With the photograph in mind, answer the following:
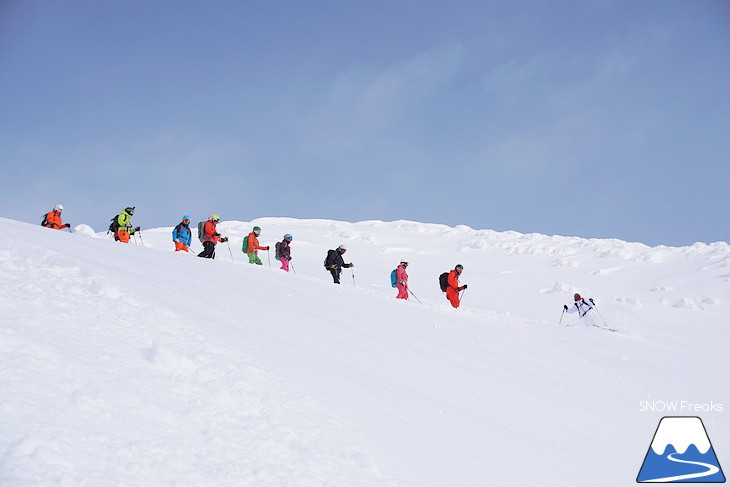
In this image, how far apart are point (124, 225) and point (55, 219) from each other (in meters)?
2.00

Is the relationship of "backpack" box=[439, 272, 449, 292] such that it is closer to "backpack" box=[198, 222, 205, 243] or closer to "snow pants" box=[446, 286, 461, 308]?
"snow pants" box=[446, 286, 461, 308]

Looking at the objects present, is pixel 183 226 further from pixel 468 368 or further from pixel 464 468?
pixel 464 468

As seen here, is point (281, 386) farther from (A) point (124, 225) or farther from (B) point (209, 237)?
(A) point (124, 225)

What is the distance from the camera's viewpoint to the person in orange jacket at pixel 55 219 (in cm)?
1347

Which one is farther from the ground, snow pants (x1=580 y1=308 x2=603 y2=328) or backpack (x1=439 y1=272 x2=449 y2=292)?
backpack (x1=439 y1=272 x2=449 y2=292)

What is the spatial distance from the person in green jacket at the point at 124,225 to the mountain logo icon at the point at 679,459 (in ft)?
44.2

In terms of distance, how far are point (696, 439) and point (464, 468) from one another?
15.7 ft

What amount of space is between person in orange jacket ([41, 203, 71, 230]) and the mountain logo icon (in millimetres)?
14983

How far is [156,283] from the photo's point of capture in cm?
640

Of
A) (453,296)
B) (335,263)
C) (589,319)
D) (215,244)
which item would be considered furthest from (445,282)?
(215,244)

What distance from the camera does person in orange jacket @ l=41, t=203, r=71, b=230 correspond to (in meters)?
13.5

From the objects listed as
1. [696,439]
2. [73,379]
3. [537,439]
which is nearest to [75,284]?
[73,379]

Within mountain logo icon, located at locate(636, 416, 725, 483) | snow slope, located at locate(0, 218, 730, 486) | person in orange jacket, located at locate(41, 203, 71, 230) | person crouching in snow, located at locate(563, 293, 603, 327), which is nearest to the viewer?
snow slope, located at locate(0, 218, 730, 486)

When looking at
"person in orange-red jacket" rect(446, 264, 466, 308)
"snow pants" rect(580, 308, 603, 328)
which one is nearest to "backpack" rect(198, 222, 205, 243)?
"person in orange-red jacket" rect(446, 264, 466, 308)
